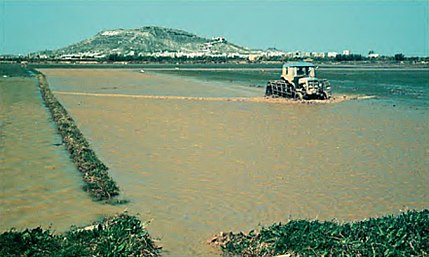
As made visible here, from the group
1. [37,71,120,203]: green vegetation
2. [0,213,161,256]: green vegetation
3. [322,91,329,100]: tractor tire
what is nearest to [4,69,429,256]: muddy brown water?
[37,71,120,203]: green vegetation

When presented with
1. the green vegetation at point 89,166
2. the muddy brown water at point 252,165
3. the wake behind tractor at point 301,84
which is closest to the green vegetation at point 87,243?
the muddy brown water at point 252,165

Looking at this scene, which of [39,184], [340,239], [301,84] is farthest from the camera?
[301,84]

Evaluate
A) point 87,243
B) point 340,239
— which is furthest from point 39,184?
point 340,239

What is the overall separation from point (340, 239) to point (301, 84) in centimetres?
2311

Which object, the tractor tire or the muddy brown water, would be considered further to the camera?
the tractor tire

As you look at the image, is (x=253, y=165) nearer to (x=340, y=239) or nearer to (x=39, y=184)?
(x=39, y=184)

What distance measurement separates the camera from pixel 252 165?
1242 cm

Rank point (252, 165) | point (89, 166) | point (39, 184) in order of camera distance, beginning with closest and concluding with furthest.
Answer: point (39, 184), point (89, 166), point (252, 165)

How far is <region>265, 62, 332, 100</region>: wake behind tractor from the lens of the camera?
28.5m

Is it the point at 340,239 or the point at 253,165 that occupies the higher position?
the point at 340,239

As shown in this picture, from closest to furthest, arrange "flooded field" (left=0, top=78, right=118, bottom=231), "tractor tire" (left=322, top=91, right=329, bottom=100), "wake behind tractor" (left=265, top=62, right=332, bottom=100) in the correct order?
"flooded field" (left=0, top=78, right=118, bottom=231) → "wake behind tractor" (left=265, top=62, right=332, bottom=100) → "tractor tire" (left=322, top=91, right=329, bottom=100)

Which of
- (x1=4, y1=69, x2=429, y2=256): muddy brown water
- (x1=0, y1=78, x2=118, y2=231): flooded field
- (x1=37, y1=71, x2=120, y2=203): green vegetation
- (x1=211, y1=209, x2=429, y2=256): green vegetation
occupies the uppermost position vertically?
(x1=211, y1=209, x2=429, y2=256): green vegetation

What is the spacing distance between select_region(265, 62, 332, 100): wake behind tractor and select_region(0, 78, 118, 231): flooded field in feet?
48.2

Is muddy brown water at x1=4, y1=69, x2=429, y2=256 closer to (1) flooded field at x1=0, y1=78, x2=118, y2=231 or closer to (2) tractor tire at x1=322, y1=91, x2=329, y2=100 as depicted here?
(1) flooded field at x1=0, y1=78, x2=118, y2=231
